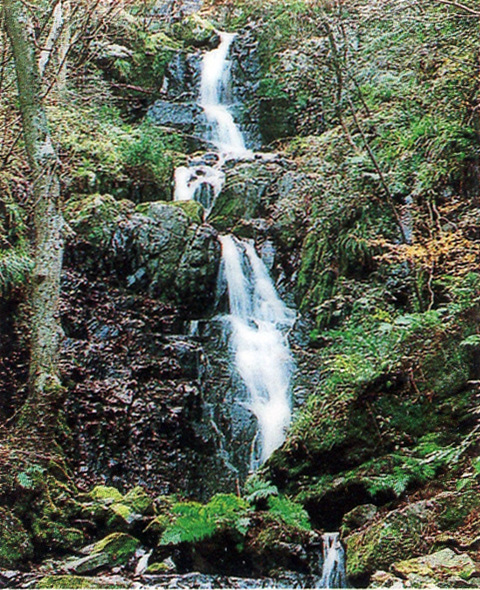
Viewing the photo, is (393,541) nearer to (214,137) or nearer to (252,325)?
(252,325)

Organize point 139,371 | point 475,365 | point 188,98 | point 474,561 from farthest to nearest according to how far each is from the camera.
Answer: point 188,98
point 139,371
point 475,365
point 474,561

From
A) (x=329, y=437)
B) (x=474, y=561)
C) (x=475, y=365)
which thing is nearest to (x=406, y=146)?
(x=475, y=365)

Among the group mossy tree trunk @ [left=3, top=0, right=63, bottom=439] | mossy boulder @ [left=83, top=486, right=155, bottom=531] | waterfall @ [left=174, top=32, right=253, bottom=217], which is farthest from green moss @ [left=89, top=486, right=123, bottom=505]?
waterfall @ [left=174, top=32, right=253, bottom=217]

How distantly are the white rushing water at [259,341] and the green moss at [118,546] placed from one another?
2.98 metres

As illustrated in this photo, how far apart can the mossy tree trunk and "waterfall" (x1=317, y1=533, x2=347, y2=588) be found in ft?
8.14

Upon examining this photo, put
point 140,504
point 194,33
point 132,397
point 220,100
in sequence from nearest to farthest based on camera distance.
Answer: point 140,504 < point 132,397 < point 220,100 < point 194,33

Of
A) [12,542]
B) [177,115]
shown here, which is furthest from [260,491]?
[177,115]

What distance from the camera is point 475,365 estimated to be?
13.1 feet

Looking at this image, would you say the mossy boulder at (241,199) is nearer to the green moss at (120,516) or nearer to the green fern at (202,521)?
the green moss at (120,516)

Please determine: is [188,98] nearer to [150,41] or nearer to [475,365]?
[150,41]

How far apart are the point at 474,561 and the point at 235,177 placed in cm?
857

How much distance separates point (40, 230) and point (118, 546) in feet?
9.30

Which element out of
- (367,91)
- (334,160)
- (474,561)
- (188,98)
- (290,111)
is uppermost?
(188,98)

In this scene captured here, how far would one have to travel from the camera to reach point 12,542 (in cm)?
367
